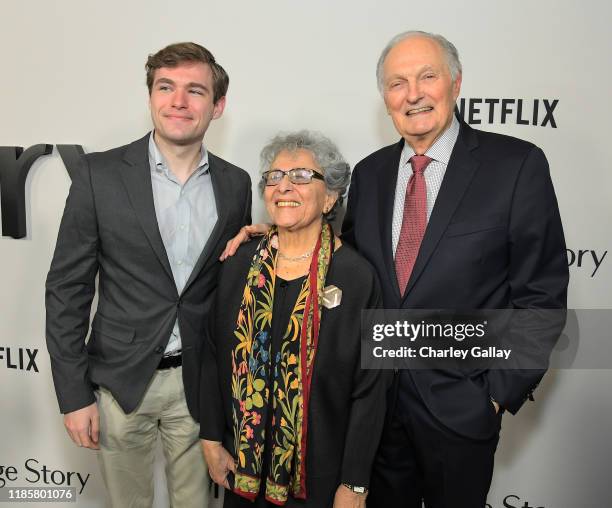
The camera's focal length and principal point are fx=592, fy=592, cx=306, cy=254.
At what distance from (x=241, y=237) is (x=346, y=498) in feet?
2.67

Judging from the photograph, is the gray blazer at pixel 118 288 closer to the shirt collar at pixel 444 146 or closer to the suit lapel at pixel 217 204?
the suit lapel at pixel 217 204

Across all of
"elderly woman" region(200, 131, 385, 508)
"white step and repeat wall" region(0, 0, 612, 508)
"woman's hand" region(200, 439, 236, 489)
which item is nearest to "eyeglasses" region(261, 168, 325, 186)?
"elderly woman" region(200, 131, 385, 508)

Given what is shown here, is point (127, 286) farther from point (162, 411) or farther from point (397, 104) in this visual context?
point (397, 104)

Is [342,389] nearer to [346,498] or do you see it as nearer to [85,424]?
[346,498]

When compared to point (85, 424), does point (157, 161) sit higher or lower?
higher

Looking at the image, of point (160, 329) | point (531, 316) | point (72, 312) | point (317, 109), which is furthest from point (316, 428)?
point (317, 109)

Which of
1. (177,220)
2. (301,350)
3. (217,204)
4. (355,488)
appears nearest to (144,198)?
(177,220)

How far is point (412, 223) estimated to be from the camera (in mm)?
1695

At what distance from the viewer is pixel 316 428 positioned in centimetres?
165

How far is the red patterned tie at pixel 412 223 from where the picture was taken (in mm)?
1676

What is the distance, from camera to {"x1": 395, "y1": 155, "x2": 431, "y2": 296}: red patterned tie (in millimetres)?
1676

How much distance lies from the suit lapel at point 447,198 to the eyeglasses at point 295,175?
345 millimetres

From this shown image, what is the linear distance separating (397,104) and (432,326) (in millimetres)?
646

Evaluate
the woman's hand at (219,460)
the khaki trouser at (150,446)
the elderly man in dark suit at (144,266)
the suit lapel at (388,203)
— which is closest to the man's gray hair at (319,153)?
the suit lapel at (388,203)
